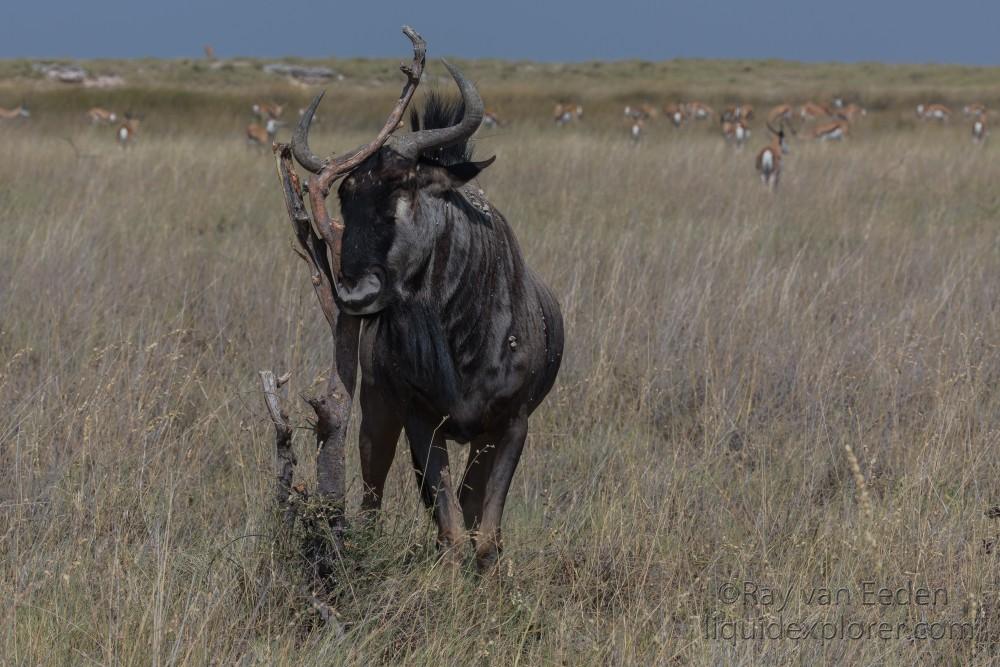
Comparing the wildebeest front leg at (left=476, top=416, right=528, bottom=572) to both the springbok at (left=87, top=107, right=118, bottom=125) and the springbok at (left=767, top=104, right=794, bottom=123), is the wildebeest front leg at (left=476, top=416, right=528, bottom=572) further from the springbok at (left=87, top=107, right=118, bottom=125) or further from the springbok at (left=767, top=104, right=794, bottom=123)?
the springbok at (left=767, top=104, right=794, bottom=123)

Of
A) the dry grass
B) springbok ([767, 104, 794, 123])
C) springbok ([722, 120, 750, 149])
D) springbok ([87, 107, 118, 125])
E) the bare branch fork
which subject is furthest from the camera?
springbok ([767, 104, 794, 123])

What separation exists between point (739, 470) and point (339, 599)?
201 cm

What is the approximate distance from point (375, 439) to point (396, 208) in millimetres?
879

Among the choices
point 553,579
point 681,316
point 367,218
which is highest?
point 367,218

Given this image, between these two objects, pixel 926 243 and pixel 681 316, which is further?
pixel 926 243

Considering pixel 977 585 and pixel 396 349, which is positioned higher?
pixel 396 349

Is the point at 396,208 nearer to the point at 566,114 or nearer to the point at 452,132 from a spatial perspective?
the point at 452,132

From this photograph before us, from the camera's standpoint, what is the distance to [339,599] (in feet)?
10.2

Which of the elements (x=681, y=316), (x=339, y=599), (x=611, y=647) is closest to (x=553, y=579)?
(x=611, y=647)

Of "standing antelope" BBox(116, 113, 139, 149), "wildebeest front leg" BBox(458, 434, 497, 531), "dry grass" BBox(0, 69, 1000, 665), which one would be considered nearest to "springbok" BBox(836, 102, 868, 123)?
"standing antelope" BBox(116, 113, 139, 149)

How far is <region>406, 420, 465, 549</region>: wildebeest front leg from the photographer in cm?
335

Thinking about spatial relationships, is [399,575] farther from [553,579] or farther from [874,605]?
[874,605]

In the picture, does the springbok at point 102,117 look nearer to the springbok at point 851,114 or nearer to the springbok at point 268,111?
the springbok at point 268,111

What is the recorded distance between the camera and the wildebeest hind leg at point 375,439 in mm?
3576
